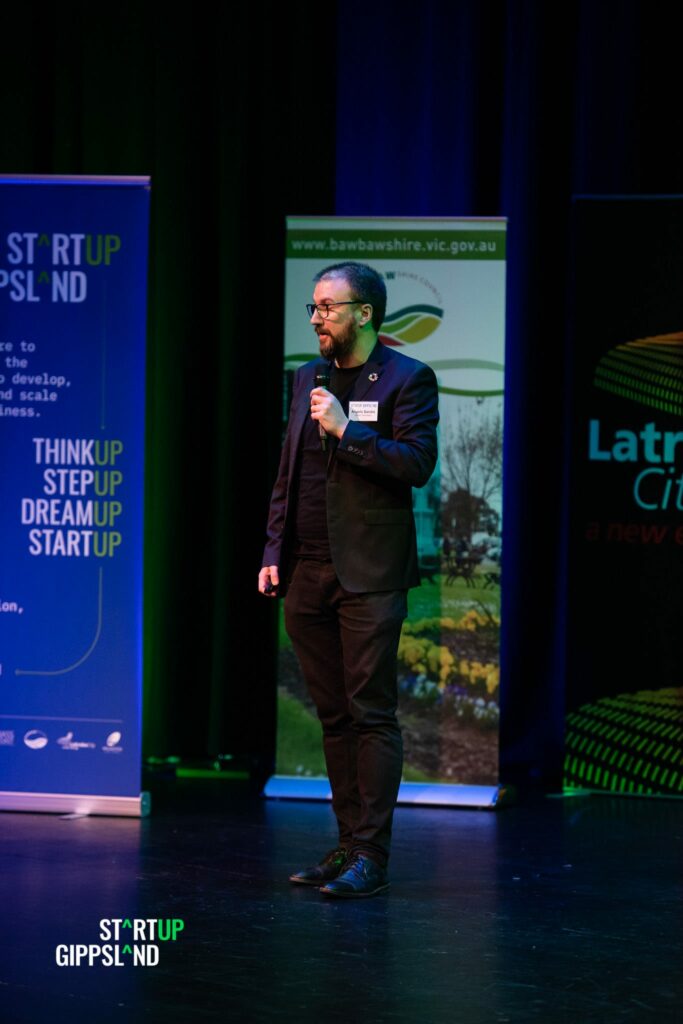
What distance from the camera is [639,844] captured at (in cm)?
484

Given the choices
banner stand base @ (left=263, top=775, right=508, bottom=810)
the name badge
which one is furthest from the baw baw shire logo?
banner stand base @ (left=263, top=775, right=508, bottom=810)

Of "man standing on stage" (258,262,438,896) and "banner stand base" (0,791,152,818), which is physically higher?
"man standing on stage" (258,262,438,896)

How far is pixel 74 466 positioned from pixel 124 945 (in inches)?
78.6

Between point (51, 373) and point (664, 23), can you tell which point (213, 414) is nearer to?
point (51, 373)

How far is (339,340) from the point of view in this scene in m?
4.02

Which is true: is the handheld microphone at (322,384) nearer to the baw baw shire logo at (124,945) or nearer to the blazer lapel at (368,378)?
the blazer lapel at (368,378)

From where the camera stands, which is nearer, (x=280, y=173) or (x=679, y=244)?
(x=679, y=244)

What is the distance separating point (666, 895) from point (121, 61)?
4160 mm

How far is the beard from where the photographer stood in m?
4.02

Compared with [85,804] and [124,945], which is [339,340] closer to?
[124,945]

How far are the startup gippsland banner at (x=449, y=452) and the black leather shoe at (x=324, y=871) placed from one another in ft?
4.23

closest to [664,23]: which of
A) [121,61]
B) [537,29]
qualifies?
[537,29]

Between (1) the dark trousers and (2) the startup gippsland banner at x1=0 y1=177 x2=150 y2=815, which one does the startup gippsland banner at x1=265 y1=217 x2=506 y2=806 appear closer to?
(2) the startup gippsland banner at x1=0 y1=177 x2=150 y2=815

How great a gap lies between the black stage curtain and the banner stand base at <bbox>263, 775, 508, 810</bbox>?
27.9 inches
